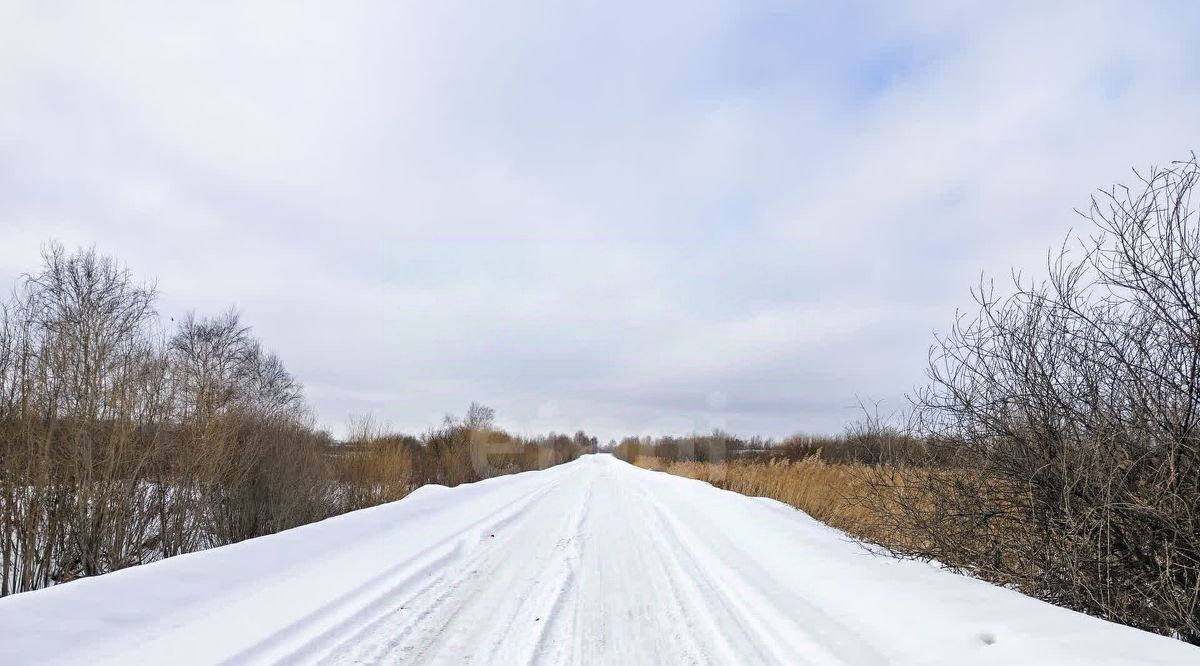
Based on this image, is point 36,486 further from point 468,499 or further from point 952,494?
point 952,494

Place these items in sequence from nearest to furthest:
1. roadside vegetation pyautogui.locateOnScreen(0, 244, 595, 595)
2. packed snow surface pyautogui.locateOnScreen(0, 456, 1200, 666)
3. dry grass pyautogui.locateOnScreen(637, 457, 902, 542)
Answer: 1. packed snow surface pyautogui.locateOnScreen(0, 456, 1200, 666)
2. roadside vegetation pyautogui.locateOnScreen(0, 244, 595, 595)
3. dry grass pyautogui.locateOnScreen(637, 457, 902, 542)

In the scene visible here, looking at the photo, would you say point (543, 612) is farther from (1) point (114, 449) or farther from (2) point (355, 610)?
(1) point (114, 449)

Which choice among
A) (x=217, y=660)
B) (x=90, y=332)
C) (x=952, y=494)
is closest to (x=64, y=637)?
(x=217, y=660)

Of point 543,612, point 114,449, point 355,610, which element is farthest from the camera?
point 114,449

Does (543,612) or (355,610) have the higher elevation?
(355,610)

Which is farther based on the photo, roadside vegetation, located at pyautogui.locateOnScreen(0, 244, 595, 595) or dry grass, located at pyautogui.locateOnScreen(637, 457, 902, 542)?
dry grass, located at pyautogui.locateOnScreen(637, 457, 902, 542)

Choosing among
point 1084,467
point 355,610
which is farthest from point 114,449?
point 1084,467

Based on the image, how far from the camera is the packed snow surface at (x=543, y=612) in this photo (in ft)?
13.0

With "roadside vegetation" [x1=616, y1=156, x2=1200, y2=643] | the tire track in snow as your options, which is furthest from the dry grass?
the tire track in snow

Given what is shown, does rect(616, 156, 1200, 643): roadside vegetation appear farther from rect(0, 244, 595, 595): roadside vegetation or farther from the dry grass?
rect(0, 244, 595, 595): roadside vegetation

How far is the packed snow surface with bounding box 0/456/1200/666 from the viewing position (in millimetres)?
3973

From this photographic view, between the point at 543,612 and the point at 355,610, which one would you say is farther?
the point at 543,612

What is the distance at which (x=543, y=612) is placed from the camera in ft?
17.3

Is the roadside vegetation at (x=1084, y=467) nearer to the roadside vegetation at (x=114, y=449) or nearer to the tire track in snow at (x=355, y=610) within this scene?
the tire track in snow at (x=355, y=610)
